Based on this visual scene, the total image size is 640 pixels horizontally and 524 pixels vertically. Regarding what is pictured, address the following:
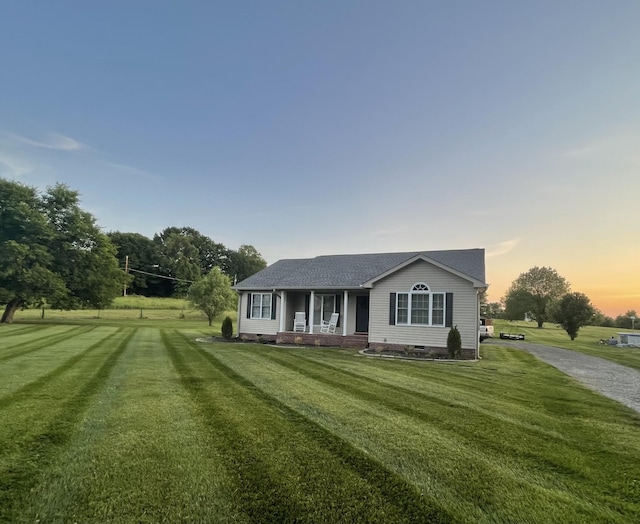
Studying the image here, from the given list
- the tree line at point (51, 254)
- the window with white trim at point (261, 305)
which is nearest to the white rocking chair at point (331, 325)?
the window with white trim at point (261, 305)

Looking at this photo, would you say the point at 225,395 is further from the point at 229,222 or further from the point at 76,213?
the point at 76,213

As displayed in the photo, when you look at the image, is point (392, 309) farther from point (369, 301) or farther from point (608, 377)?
point (608, 377)

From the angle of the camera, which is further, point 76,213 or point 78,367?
point 76,213

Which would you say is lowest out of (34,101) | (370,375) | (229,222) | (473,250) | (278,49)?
(370,375)

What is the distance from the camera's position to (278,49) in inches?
585

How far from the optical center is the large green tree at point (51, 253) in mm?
25672

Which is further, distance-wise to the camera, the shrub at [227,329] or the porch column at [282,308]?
the shrub at [227,329]

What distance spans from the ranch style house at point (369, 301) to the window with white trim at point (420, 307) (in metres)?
0.04

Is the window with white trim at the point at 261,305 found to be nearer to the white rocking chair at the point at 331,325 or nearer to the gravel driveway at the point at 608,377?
the white rocking chair at the point at 331,325

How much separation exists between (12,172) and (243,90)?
72.4ft

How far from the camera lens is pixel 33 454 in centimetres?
378

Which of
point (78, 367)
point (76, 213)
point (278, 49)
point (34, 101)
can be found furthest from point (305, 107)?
point (76, 213)

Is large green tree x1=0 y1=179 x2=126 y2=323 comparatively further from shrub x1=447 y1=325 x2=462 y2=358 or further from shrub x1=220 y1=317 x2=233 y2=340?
shrub x1=447 y1=325 x2=462 y2=358

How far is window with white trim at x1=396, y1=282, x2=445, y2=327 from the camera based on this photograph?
14.5 metres
